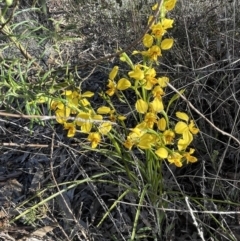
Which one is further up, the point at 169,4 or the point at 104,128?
the point at 169,4

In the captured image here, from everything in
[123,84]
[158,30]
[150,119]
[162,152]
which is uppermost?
[158,30]

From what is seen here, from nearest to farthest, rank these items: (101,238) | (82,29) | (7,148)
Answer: (101,238) → (7,148) → (82,29)

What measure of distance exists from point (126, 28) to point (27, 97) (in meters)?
1.49

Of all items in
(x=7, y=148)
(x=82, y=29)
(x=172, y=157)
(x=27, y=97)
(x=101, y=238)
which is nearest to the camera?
(x=172, y=157)

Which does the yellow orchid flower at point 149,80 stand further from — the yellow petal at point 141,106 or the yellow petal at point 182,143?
the yellow petal at point 182,143

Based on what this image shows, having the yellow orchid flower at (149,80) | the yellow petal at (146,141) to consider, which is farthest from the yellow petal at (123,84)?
the yellow petal at (146,141)

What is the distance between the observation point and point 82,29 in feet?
12.1

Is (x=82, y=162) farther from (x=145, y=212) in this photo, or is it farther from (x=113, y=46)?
(x=113, y=46)

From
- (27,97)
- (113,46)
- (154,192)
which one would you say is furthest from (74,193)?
(113,46)

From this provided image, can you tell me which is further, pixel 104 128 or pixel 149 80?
pixel 104 128

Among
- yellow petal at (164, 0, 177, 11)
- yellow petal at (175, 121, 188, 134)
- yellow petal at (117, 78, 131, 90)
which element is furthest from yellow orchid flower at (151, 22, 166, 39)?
yellow petal at (175, 121, 188, 134)

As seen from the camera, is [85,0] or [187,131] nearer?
[187,131]

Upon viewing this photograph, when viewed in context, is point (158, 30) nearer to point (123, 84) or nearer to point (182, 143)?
point (123, 84)

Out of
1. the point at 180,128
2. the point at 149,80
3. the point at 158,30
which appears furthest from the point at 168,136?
the point at 158,30
